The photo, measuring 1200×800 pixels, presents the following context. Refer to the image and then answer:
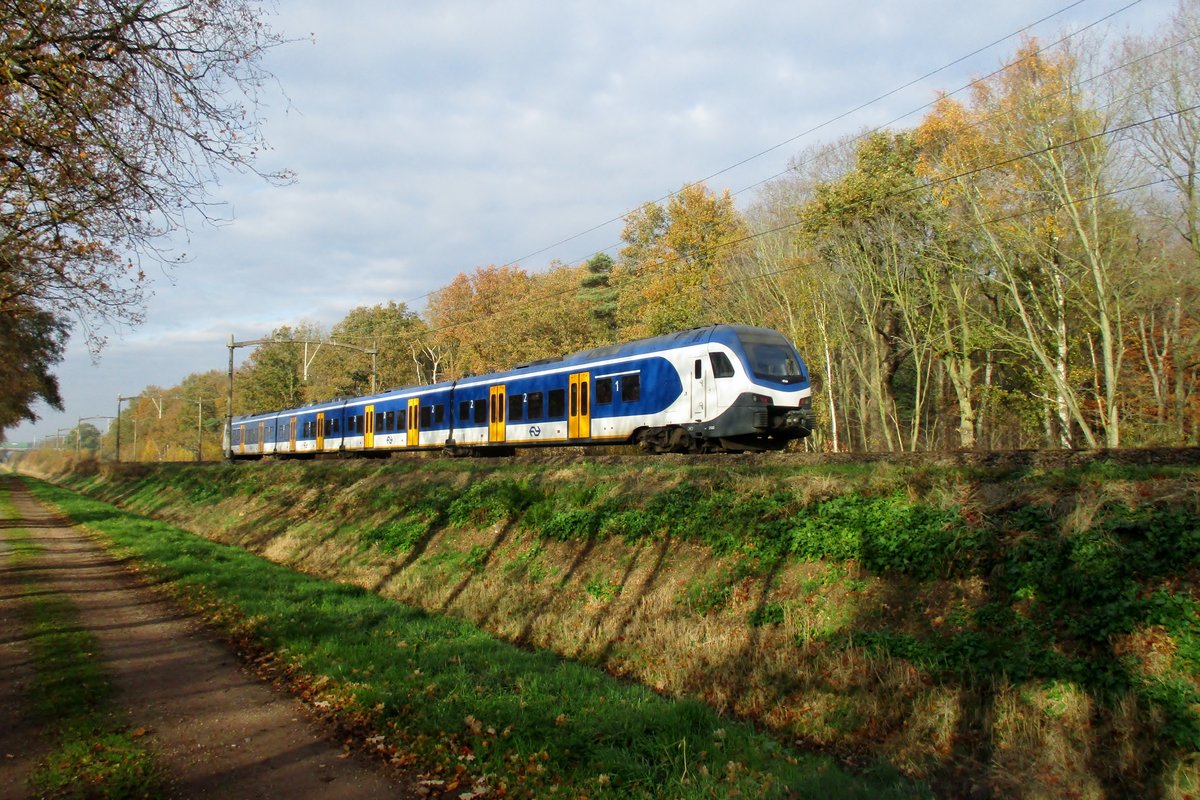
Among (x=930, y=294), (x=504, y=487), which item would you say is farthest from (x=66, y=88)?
(x=930, y=294)

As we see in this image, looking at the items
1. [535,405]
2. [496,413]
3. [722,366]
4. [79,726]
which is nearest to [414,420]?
[496,413]

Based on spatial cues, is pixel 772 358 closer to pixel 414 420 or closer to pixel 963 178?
pixel 963 178

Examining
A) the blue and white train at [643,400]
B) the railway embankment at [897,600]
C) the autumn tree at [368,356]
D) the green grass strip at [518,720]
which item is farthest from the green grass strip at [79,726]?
the autumn tree at [368,356]

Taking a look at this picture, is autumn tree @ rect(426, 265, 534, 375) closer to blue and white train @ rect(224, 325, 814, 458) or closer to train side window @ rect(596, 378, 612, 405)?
blue and white train @ rect(224, 325, 814, 458)

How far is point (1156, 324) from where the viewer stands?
26.7 m

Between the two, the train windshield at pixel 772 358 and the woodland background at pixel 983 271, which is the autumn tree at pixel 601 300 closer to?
the woodland background at pixel 983 271

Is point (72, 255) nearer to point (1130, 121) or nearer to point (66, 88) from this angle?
point (66, 88)

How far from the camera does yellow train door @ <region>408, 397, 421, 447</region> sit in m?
28.9

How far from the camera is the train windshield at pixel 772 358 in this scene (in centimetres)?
1659

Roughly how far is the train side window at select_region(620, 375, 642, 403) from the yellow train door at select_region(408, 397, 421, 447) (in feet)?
39.8

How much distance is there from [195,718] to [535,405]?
52.9 feet

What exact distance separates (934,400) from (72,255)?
108 ft

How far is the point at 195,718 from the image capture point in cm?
629

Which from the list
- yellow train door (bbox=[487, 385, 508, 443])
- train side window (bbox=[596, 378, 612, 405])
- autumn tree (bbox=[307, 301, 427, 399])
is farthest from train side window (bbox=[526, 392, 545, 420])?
autumn tree (bbox=[307, 301, 427, 399])
